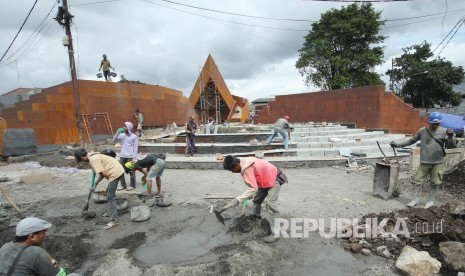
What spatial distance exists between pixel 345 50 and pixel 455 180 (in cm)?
1950

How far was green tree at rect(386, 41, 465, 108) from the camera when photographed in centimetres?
2555

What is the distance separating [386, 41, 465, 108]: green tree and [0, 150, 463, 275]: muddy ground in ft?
77.4

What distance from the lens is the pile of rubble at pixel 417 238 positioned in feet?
10.8

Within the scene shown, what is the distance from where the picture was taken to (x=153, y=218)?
203 inches

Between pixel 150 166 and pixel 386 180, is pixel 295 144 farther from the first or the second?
pixel 150 166

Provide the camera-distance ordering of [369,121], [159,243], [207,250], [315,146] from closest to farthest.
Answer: [207,250], [159,243], [315,146], [369,121]

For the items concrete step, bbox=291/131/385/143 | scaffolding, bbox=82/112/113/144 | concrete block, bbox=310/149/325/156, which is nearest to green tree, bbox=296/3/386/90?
concrete step, bbox=291/131/385/143

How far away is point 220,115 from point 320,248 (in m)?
22.3

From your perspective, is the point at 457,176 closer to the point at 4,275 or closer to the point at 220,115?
the point at 4,275

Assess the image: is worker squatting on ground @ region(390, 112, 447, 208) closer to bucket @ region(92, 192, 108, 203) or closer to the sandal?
the sandal

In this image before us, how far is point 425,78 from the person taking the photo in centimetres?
2603

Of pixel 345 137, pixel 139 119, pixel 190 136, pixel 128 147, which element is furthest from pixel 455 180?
pixel 139 119

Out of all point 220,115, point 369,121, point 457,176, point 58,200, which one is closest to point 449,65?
point 369,121

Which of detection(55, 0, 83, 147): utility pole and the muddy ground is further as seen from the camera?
detection(55, 0, 83, 147): utility pole
